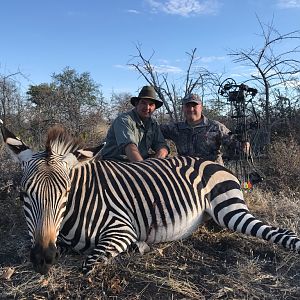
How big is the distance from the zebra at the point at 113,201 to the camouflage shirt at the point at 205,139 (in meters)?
1.33

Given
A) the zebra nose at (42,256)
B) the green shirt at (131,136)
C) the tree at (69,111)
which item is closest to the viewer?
the zebra nose at (42,256)

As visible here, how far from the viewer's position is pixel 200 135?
4.82 meters

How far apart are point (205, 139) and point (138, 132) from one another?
0.86 meters

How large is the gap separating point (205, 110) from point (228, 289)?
8.20 metres

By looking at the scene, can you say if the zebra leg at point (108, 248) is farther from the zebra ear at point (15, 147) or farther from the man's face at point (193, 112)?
the man's face at point (193, 112)

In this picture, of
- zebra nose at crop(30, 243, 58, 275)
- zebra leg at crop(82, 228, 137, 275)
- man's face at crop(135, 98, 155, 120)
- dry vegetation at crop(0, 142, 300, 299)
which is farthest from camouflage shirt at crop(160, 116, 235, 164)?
zebra nose at crop(30, 243, 58, 275)

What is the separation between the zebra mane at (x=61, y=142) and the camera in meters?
2.93

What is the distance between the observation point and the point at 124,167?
11.0ft

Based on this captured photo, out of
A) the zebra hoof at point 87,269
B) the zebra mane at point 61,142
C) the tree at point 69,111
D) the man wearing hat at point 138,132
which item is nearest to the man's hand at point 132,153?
the man wearing hat at point 138,132

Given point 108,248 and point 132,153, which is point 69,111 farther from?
point 108,248

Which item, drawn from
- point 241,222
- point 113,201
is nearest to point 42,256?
point 113,201

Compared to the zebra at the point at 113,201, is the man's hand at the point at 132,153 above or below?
above

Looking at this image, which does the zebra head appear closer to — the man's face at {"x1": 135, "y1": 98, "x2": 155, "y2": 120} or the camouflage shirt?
the man's face at {"x1": 135, "y1": 98, "x2": 155, "y2": 120}

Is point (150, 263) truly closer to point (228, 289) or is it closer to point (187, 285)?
point (187, 285)
